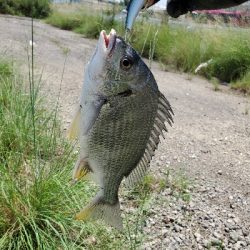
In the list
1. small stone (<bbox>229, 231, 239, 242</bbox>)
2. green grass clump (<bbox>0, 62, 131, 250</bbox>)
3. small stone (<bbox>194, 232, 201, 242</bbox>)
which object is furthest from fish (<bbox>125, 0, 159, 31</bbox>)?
small stone (<bbox>229, 231, 239, 242</bbox>)

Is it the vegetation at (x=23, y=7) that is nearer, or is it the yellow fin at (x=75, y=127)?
the yellow fin at (x=75, y=127)

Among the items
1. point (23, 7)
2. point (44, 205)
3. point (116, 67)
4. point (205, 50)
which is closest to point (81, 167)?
point (116, 67)

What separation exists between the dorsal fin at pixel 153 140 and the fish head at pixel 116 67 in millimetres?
92

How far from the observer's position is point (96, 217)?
4.44ft

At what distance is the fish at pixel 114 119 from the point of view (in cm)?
116

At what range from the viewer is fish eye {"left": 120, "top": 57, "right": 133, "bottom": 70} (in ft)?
3.82

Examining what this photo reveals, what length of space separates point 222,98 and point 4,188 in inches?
237

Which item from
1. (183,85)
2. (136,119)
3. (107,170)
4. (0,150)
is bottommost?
(183,85)

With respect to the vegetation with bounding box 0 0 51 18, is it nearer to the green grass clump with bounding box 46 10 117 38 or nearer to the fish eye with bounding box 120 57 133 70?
the green grass clump with bounding box 46 10 117 38

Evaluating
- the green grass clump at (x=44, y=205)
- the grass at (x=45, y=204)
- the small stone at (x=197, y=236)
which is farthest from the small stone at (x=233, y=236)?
the green grass clump at (x=44, y=205)

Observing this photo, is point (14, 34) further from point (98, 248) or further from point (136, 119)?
point (136, 119)

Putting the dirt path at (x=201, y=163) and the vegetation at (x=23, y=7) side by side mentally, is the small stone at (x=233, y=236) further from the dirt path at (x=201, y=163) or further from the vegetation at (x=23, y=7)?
the vegetation at (x=23, y=7)

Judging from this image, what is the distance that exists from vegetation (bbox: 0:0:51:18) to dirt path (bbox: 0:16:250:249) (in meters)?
13.6

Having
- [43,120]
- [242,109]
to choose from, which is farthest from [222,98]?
[43,120]
